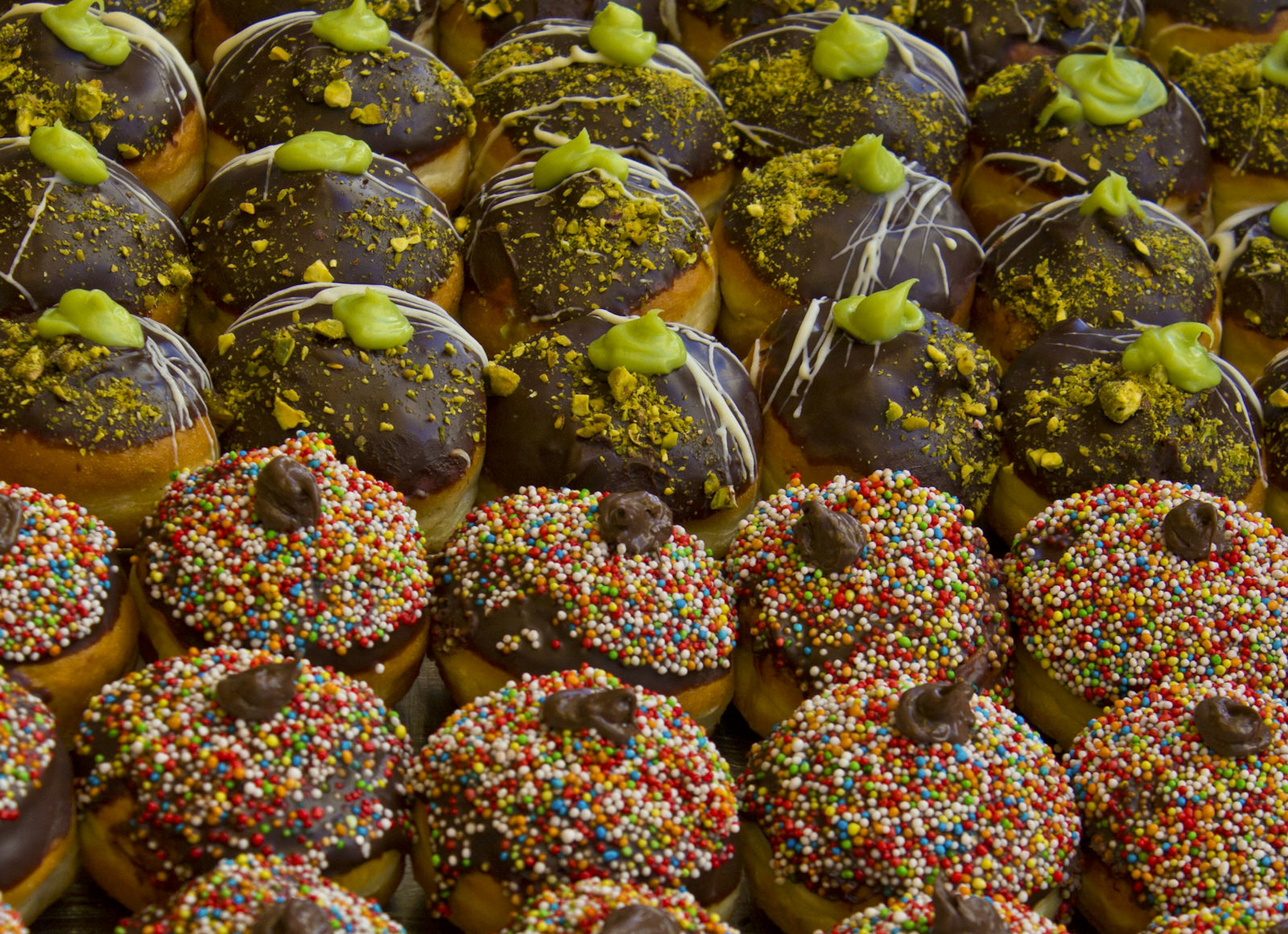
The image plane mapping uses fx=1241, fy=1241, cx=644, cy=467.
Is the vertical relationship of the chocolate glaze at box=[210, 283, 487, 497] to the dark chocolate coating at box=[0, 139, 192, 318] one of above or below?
below

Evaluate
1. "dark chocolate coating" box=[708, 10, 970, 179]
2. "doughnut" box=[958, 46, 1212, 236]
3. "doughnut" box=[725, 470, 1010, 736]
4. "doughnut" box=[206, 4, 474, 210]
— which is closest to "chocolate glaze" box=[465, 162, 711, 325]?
"doughnut" box=[206, 4, 474, 210]

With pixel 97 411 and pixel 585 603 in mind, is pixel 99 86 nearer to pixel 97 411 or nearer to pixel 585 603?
pixel 97 411

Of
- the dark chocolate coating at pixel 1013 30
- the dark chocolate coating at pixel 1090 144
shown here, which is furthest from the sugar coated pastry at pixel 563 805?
the dark chocolate coating at pixel 1013 30

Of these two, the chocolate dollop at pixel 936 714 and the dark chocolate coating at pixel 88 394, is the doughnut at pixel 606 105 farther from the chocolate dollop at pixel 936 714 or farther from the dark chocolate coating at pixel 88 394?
the chocolate dollop at pixel 936 714

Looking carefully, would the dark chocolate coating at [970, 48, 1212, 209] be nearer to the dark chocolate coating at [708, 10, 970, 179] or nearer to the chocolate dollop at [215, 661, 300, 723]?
the dark chocolate coating at [708, 10, 970, 179]

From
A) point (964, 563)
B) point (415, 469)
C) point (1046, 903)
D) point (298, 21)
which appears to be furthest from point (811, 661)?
point (298, 21)

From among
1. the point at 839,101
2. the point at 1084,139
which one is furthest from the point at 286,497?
the point at 1084,139
